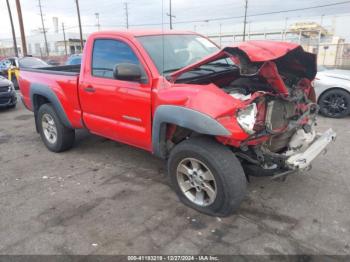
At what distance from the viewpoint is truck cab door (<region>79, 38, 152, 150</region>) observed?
3.66 metres

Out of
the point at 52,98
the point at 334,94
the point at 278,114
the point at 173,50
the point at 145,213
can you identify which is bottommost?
the point at 145,213

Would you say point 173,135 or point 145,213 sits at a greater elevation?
point 173,135

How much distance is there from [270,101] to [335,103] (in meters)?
5.00

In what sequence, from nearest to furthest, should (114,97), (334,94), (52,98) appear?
(114,97) → (52,98) → (334,94)

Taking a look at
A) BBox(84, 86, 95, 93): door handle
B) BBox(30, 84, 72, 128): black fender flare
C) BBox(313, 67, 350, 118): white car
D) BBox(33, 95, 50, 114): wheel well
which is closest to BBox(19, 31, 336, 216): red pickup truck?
BBox(84, 86, 95, 93): door handle

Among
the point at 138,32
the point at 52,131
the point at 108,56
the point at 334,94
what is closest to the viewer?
the point at 138,32

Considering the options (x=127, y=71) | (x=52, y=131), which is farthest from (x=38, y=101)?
(x=127, y=71)

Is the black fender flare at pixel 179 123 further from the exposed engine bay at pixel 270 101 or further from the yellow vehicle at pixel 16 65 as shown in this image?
the yellow vehicle at pixel 16 65

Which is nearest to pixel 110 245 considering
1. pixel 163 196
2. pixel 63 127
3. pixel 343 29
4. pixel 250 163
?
pixel 163 196

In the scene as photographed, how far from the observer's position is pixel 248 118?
9.71ft

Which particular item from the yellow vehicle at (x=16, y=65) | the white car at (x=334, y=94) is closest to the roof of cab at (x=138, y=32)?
the white car at (x=334, y=94)

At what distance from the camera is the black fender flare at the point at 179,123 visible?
290 centimetres

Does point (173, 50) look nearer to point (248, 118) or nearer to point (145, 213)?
point (248, 118)

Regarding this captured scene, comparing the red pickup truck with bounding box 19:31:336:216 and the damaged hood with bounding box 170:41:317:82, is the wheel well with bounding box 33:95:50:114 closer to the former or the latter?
the red pickup truck with bounding box 19:31:336:216
